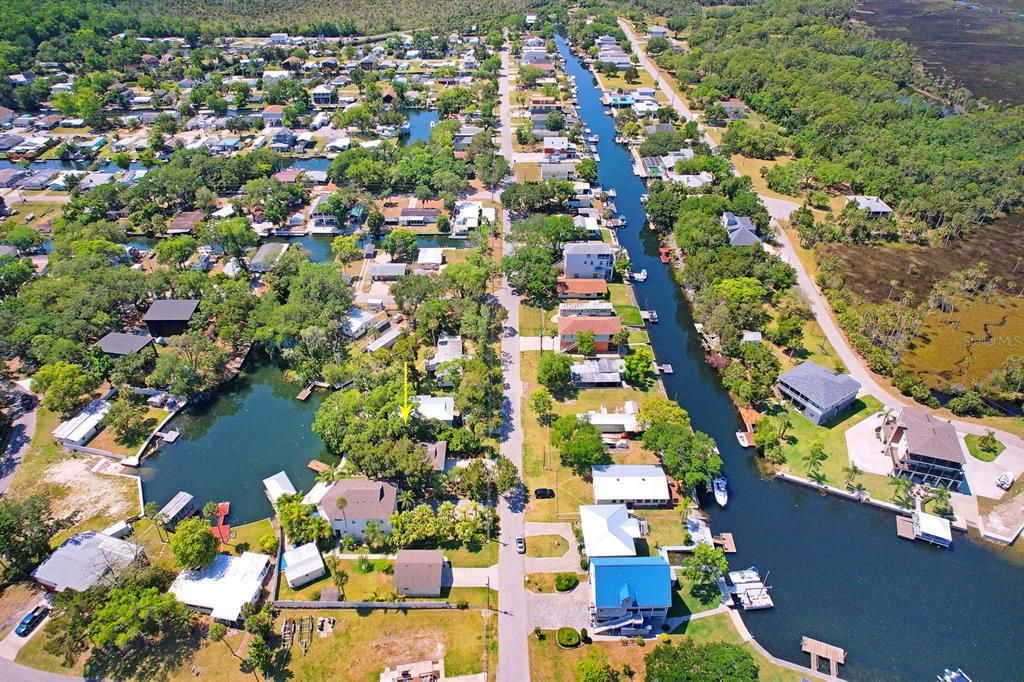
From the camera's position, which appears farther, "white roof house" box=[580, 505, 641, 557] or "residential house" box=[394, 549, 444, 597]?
"white roof house" box=[580, 505, 641, 557]

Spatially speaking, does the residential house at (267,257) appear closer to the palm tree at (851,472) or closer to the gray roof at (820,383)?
the gray roof at (820,383)

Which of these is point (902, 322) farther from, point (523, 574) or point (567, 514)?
point (523, 574)

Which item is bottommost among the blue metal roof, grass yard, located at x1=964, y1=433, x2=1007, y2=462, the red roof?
grass yard, located at x1=964, y1=433, x2=1007, y2=462

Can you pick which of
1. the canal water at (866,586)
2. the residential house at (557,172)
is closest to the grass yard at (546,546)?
the canal water at (866,586)

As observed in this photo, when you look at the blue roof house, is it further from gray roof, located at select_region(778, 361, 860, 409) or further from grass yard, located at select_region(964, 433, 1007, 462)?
grass yard, located at select_region(964, 433, 1007, 462)

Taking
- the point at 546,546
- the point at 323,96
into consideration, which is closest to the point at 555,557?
the point at 546,546

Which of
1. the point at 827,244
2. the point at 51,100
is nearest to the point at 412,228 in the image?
the point at 827,244

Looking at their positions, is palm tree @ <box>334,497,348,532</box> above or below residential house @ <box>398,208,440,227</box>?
below

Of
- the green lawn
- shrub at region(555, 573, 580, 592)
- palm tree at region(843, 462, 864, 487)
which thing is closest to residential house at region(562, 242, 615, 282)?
the green lawn
